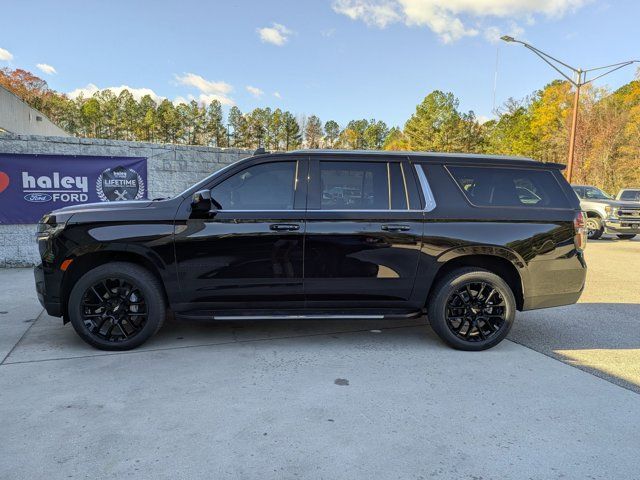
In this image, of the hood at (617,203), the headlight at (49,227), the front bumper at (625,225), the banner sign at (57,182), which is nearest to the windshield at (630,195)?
the hood at (617,203)

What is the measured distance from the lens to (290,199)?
411 centimetres

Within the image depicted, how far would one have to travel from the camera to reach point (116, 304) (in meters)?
4.05

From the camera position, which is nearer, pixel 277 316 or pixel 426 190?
pixel 277 316

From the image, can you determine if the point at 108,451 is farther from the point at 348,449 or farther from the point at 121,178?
the point at 121,178

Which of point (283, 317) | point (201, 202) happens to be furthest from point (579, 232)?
point (201, 202)

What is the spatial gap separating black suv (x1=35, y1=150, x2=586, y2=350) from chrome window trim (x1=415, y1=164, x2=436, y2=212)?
1 centimetres

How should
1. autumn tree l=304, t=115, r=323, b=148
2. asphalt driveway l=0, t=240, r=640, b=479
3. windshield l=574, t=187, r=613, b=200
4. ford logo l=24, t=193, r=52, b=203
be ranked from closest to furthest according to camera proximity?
asphalt driveway l=0, t=240, r=640, b=479, ford logo l=24, t=193, r=52, b=203, windshield l=574, t=187, r=613, b=200, autumn tree l=304, t=115, r=323, b=148

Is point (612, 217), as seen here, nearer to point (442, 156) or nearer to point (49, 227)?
point (442, 156)

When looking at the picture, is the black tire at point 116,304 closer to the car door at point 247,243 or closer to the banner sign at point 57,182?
the car door at point 247,243

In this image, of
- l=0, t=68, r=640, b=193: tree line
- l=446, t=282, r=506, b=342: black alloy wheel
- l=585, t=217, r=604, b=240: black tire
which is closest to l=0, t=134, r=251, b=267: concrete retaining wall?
l=446, t=282, r=506, b=342: black alloy wheel

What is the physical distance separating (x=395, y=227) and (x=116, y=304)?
2694mm

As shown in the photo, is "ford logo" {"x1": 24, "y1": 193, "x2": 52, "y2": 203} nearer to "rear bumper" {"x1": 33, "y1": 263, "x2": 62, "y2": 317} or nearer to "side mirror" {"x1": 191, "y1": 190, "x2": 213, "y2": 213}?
"rear bumper" {"x1": 33, "y1": 263, "x2": 62, "y2": 317}

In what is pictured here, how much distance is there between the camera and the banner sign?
7949 millimetres

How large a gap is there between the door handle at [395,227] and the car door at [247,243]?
778 millimetres
